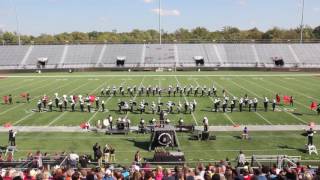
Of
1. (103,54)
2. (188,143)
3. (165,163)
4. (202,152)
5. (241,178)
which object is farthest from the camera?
(103,54)

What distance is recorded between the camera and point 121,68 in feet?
204

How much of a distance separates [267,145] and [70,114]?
12.3 meters

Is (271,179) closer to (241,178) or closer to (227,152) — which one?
(241,178)

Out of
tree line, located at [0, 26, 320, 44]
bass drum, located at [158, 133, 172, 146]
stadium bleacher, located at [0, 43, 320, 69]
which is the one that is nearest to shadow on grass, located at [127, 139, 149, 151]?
bass drum, located at [158, 133, 172, 146]

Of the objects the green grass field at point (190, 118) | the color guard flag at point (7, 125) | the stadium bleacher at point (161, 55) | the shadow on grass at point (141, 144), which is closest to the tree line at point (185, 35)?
the stadium bleacher at point (161, 55)

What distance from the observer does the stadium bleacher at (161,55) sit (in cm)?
6631

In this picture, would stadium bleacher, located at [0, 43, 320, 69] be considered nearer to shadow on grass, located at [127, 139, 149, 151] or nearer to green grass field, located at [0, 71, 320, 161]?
green grass field, located at [0, 71, 320, 161]

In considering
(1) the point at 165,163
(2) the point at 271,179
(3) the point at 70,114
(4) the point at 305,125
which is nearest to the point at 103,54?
(3) the point at 70,114

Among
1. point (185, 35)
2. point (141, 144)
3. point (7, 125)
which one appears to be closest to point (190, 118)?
point (141, 144)

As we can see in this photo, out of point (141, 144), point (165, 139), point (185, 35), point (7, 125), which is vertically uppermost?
point (185, 35)

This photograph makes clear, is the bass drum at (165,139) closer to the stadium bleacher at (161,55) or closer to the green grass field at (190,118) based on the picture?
the green grass field at (190,118)

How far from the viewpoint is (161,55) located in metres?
70.2

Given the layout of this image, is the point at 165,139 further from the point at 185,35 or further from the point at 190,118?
the point at 185,35

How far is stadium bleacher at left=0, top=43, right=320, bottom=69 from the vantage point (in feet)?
218
